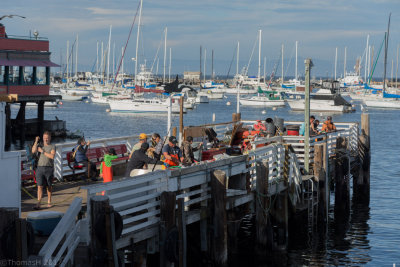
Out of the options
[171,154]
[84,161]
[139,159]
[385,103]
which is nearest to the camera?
[139,159]

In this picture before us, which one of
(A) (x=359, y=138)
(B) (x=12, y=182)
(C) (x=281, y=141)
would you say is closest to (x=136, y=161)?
(B) (x=12, y=182)

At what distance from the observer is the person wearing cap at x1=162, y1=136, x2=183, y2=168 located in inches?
606

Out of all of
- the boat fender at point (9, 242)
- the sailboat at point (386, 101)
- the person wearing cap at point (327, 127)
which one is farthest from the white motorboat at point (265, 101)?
the boat fender at point (9, 242)

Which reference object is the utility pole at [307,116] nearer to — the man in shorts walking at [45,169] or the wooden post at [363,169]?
the wooden post at [363,169]

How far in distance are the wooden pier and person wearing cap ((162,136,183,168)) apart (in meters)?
1.38

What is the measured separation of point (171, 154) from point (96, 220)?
5842 millimetres

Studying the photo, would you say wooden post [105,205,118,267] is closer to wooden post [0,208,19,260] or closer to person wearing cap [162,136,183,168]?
wooden post [0,208,19,260]

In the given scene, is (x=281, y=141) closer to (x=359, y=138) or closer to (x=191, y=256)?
(x=191, y=256)

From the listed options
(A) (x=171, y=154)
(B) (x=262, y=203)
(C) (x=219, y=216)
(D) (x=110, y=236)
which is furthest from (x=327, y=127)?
(D) (x=110, y=236)

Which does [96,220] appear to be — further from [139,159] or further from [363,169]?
[363,169]

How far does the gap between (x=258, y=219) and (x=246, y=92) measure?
137 meters

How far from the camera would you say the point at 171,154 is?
51.8ft

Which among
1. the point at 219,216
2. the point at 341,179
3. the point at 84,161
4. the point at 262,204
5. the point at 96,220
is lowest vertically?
the point at 341,179

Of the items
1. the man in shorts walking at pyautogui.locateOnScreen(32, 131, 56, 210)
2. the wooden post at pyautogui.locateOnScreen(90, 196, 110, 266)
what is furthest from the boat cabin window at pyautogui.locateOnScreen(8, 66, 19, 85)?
the wooden post at pyautogui.locateOnScreen(90, 196, 110, 266)
